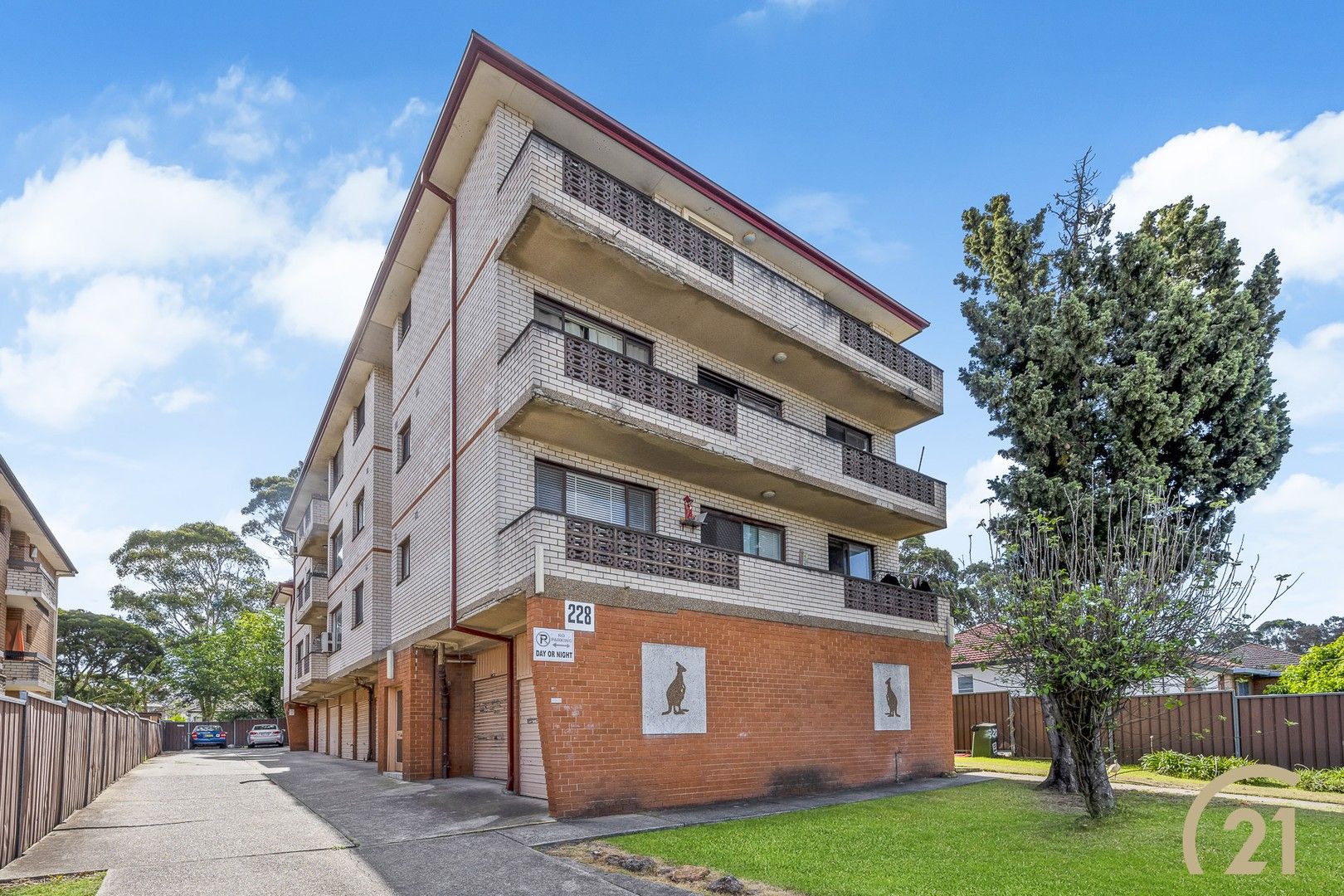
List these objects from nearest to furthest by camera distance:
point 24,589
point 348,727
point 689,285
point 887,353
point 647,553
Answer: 1. point 647,553
2. point 689,285
3. point 887,353
4. point 348,727
5. point 24,589

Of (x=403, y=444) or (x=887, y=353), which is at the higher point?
(x=887, y=353)

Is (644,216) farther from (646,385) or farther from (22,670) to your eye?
(22,670)

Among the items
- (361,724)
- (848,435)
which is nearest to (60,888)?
(848,435)

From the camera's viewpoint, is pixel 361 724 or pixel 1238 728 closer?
pixel 1238 728

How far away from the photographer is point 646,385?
49.0 feet

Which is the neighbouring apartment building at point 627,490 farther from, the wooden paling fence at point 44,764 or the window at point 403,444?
the wooden paling fence at point 44,764

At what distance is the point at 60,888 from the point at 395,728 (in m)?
11.9

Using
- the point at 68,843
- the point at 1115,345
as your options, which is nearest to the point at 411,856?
the point at 68,843

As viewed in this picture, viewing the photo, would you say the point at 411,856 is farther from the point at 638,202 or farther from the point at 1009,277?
the point at 1009,277

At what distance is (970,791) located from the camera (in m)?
15.7

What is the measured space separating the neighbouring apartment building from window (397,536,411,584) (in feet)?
0.37

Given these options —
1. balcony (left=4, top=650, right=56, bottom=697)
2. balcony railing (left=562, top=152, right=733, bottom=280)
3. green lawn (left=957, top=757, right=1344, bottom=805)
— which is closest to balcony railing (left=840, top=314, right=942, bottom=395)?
balcony railing (left=562, top=152, right=733, bottom=280)

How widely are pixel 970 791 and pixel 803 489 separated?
6046mm

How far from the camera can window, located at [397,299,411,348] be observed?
20938 millimetres
